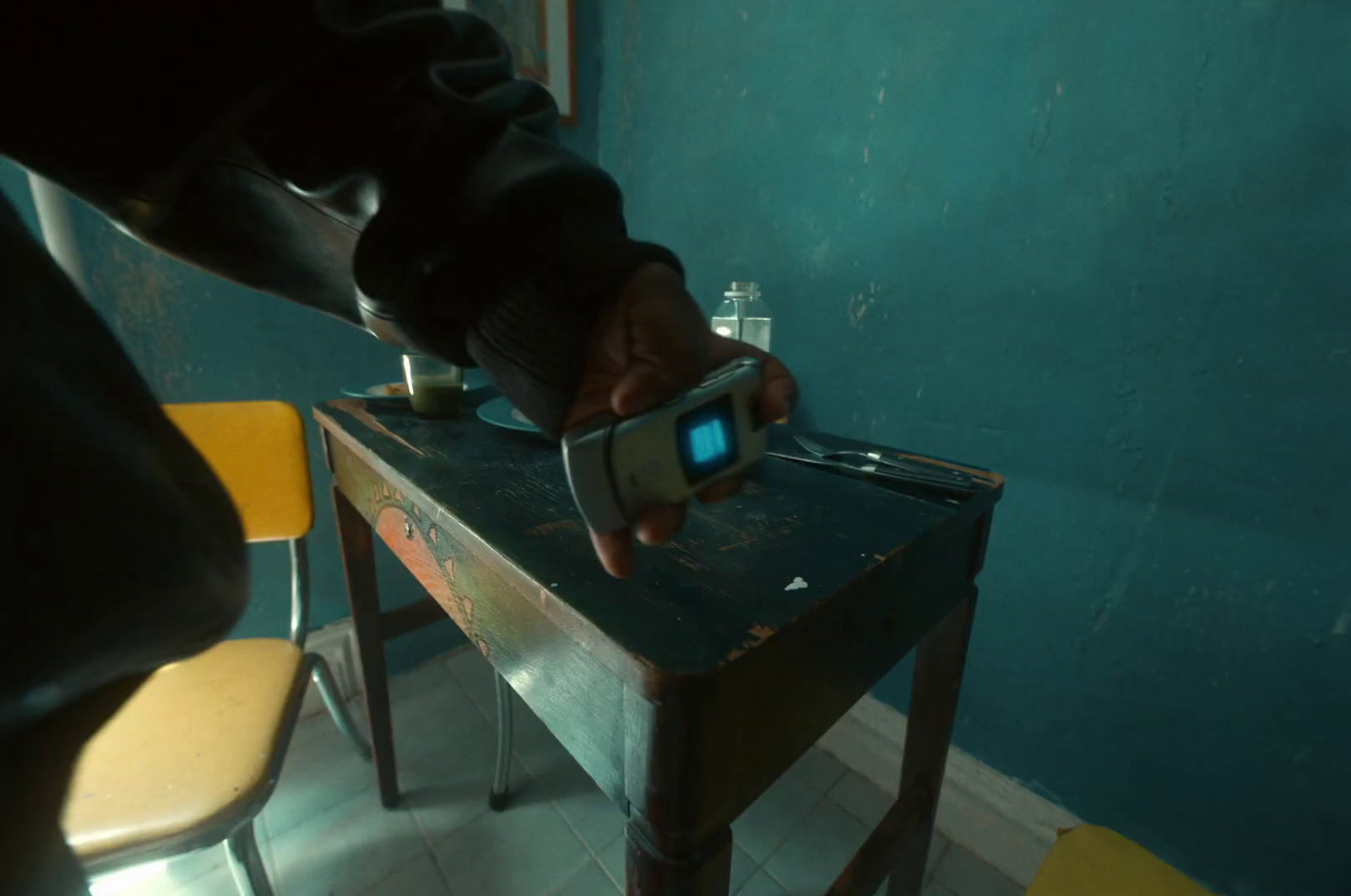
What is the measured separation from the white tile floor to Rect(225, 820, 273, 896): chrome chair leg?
0.27 meters

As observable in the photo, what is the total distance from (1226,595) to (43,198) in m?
1.69

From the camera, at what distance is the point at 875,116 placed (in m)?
0.85

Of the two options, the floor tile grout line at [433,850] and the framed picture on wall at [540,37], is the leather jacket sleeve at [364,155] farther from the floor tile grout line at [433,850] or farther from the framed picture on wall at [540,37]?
the framed picture on wall at [540,37]

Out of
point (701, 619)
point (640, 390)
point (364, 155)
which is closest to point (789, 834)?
point (701, 619)

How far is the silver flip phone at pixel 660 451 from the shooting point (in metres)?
0.30

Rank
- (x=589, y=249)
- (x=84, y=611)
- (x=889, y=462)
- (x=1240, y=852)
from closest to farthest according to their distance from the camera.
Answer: (x=84, y=611), (x=589, y=249), (x=889, y=462), (x=1240, y=852)

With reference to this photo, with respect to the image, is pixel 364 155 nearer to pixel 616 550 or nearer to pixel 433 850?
pixel 616 550

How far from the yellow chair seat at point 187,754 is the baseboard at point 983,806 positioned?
0.94 meters

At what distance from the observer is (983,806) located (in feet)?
2.96

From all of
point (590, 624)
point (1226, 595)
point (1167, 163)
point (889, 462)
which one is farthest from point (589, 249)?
point (1226, 595)

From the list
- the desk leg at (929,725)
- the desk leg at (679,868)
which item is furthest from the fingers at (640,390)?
the desk leg at (929,725)

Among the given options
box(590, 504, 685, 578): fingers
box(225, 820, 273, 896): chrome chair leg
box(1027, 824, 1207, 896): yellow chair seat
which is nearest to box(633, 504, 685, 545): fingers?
box(590, 504, 685, 578): fingers

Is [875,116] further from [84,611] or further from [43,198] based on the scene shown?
[43,198]

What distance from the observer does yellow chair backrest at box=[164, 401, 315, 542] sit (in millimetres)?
827
